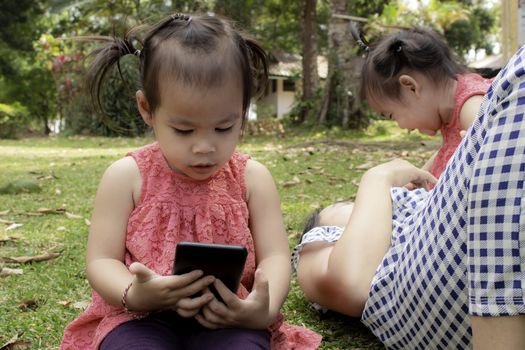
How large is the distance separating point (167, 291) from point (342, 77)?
31.1 feet

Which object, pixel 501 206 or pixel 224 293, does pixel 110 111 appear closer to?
pixel 224 293

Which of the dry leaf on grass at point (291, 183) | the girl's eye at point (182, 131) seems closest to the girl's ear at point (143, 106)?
the girl's eye at point (182, 131)

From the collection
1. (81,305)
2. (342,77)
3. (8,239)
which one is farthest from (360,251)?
(342,77)

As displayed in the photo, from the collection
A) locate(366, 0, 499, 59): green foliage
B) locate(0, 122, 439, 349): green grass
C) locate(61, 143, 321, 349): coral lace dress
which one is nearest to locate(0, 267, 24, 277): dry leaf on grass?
locate(0, 122, 439, 349): green grass

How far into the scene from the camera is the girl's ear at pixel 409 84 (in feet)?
9.06

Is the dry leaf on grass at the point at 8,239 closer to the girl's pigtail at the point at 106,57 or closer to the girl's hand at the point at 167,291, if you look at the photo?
the girl's pigtail at the point at 106,57

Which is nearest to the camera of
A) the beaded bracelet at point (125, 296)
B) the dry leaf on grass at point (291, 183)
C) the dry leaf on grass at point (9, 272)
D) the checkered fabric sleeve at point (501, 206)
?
the checkered fabric sleeve at point (501, 206)

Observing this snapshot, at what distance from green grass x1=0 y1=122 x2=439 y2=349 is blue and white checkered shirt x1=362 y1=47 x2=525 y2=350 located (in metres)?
0.43

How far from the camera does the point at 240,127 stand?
5.15 feet

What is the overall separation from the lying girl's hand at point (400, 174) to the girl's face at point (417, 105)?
630 millimetres

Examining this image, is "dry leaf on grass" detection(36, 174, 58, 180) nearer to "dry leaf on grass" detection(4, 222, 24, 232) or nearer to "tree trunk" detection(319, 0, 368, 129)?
"dry leaf on grass" detection(4, 222, 24, 232)

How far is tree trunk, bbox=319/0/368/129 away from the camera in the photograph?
33.2 feet

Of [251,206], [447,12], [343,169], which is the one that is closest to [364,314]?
[251,206]

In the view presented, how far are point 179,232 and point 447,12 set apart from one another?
75.0 ft
